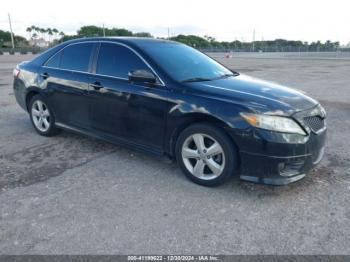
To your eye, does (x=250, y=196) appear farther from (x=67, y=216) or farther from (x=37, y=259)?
(x=37, y=259)

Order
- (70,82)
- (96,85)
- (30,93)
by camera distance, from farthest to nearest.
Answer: (30,93) < (70,82) < (96,85)

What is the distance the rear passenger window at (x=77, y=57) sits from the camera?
461 centimetres

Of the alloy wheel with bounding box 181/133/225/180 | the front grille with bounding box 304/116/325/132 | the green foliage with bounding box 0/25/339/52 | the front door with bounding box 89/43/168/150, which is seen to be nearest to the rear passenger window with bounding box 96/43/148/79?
the front door with bounding box 89/43/168/150

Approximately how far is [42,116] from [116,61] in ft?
6.39

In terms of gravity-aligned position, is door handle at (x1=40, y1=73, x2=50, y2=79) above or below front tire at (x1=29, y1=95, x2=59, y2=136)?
above

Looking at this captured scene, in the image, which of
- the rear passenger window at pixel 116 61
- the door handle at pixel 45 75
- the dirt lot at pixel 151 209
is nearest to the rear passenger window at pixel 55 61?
the door handle at pixel 45 75

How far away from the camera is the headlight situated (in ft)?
10.3

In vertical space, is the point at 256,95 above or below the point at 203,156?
above

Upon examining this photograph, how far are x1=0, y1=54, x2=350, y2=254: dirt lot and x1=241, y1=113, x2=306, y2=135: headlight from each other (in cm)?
76

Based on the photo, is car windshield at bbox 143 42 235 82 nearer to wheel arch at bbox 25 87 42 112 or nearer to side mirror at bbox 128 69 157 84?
side mirror at bbox 128 69 157 84

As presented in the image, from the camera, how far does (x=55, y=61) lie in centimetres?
510

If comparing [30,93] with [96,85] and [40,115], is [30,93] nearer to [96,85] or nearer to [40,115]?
[40,115]

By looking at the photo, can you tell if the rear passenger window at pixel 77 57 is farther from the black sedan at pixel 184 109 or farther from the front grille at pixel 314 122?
the front grille at pixel 314 122

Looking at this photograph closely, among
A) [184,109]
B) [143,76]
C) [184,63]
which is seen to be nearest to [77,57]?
[143,76]
